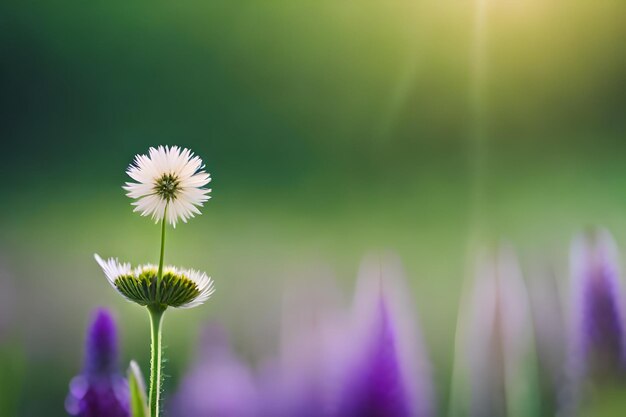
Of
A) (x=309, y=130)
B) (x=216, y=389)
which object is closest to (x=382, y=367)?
(x=216, y=389)

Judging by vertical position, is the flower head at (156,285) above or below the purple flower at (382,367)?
above

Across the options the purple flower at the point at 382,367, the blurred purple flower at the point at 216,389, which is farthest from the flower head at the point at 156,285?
the blurred purple flower at the point at 216,389

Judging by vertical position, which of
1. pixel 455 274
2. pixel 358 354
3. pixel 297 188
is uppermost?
pixel 297 188

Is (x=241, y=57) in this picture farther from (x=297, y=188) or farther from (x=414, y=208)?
(x=414, y=208)


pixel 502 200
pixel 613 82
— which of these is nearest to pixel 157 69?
pixel 502 200

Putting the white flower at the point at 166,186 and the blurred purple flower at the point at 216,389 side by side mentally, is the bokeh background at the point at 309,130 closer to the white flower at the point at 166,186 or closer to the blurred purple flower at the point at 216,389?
the blurred purple flower at the point at 216,389
